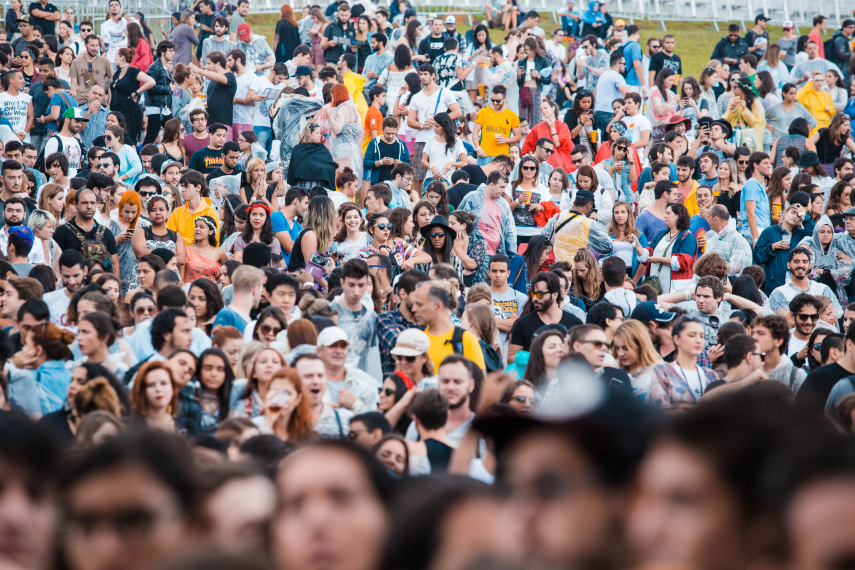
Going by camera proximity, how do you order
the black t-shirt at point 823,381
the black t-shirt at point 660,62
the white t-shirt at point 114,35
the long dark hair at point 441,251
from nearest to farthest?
the black t-shirt at point 823,381, the long dark hair at point 441,251, the white t-shirt at point 114,35, the black t-shirt at point 660,62

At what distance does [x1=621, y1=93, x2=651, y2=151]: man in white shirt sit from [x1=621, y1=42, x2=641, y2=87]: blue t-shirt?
350 centimetres

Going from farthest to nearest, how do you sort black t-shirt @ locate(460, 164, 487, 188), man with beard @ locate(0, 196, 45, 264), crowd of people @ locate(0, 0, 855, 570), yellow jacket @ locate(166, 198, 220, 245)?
black t-shirt @ locate(460, 164, 487, 188) → yellow jacket @ locate(166, 198, 220, 245) → man with beard @ locate(0, 196, 45, 264) → crowd of people @ locate(0, 0, 855, 570)

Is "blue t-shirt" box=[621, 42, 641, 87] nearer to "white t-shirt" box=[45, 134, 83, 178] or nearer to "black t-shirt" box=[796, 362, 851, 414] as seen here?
"white t-shirt" box=[45, 134, 83, 178]

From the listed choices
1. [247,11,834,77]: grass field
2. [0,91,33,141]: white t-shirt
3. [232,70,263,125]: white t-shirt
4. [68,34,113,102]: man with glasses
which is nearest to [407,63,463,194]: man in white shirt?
[232,70,263,125]: white t-shirt

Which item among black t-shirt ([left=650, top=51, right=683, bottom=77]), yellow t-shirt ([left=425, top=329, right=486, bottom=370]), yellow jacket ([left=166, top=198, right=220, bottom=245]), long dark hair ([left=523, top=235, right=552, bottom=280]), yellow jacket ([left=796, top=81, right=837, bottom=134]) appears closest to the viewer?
yellow t-shirt ([left=425, top=329, right=486, bottom=370])

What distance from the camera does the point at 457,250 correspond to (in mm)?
10336

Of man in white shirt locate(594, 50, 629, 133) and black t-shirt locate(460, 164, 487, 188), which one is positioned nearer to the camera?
black t-shirt locate(460, 164, 487, 188)

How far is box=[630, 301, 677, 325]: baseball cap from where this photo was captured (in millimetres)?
8344

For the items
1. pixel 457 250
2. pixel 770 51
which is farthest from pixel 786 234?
pixel 770 51

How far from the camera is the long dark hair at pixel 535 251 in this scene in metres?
10.4

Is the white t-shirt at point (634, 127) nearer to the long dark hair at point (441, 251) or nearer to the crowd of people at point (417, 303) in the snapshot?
the crowd of people at point (417, 303)

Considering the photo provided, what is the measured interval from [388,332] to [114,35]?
12320 mm

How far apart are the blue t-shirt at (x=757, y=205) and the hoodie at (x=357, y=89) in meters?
5.64

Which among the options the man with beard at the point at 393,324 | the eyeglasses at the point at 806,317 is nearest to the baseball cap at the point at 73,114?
the man with beard at the point at 393,324
